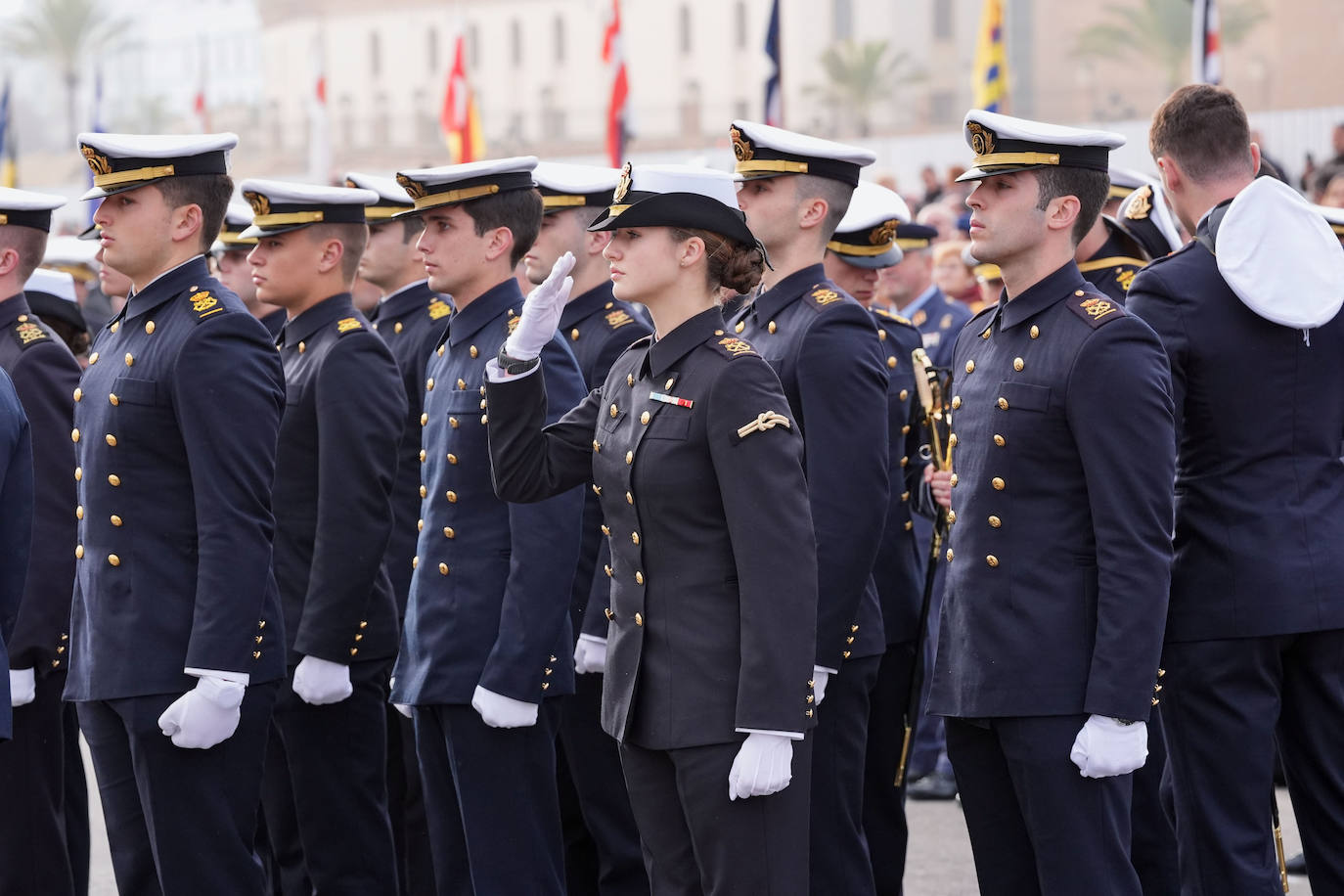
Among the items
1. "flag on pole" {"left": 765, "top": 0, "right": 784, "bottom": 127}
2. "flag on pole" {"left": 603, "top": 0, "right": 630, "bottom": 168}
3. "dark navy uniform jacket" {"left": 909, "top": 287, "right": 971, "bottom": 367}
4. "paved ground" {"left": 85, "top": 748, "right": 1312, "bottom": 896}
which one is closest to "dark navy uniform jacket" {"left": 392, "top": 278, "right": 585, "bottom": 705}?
"paved ground" {"left": 85, "top": 748, "right": 1312, "bottom": 896}

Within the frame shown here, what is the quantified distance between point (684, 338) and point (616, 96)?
41.7 feet

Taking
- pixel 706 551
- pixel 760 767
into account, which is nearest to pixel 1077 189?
pixel 706 551

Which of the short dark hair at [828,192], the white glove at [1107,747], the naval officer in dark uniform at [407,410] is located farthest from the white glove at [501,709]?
the short dark hair at [828,192]

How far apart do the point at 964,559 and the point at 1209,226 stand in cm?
108

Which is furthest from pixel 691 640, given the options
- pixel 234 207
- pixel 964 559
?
pixel 234 207

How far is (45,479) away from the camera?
5.13 meters

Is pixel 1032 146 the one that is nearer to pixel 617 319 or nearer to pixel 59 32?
pixel 617 319

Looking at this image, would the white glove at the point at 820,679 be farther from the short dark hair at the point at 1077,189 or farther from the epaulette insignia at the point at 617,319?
the epaulette insignia at the point at 617,319

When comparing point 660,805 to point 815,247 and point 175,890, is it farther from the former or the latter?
point 815,247

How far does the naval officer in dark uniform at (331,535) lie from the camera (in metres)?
5.01

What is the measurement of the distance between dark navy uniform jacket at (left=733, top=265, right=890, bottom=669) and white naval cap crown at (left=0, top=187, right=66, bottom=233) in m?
2.21

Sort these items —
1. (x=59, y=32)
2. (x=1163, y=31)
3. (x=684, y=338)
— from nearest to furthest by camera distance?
1. (x=684, y=338)
2. (x=1163, y=31)
3. (x=59, y=32)

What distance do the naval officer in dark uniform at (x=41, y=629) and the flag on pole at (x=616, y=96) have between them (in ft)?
33.5

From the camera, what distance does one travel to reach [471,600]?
4645 millimetres
